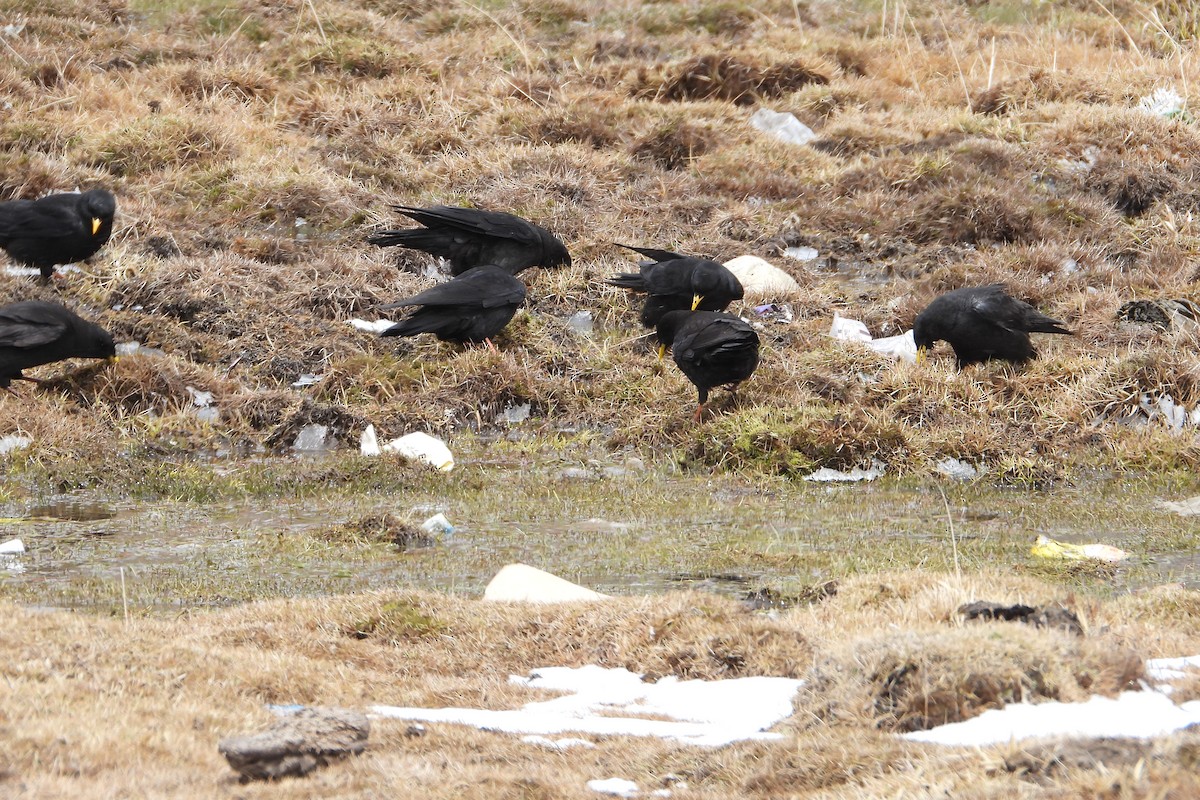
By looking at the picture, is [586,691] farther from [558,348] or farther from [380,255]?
[380,255]

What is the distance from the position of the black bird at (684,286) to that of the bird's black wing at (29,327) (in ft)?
13.3

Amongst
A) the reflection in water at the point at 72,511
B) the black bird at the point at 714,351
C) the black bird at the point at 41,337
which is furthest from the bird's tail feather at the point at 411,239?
the reflection in water at the point at 72,511

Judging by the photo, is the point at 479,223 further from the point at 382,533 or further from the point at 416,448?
the point at 382,533

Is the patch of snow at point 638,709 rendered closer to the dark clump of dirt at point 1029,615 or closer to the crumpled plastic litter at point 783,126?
the dark clump of dirt at point 1029,615

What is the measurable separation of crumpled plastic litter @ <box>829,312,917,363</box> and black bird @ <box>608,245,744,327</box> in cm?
81

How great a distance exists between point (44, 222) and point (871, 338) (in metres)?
6.17

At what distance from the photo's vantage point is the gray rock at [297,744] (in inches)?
129

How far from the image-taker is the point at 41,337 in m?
8.34

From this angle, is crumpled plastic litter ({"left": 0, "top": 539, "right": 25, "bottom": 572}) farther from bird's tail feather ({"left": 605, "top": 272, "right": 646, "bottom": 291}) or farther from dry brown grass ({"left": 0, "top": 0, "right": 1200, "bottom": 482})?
bird's tail feather ({"left": 605, "top": 272, "right": 646, "bottom": 291})

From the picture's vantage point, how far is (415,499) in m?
7.45

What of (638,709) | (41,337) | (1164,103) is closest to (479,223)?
(41,337)

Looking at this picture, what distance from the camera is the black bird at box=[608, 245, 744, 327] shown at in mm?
9484

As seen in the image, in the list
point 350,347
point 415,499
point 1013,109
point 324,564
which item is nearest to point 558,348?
point 350,347

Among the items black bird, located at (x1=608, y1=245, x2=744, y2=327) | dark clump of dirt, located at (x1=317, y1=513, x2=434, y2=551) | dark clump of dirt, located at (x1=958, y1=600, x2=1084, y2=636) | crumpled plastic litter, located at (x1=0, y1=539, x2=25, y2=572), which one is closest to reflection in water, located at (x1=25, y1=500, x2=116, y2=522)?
crumpled plastic litter, located at (x1=0, y1=539, x2=25, y2=572)
